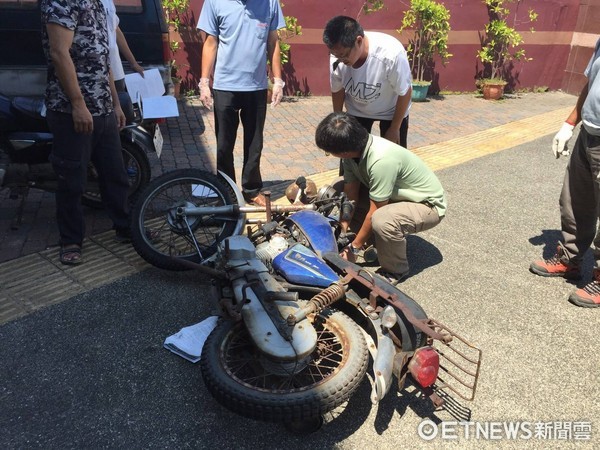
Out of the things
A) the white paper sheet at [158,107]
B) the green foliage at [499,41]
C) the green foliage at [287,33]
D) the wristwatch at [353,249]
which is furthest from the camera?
the green foliage at [499,41]

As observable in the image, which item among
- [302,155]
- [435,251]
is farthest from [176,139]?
[435,251]

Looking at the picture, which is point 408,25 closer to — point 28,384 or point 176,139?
point 176,139

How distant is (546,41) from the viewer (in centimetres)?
1059

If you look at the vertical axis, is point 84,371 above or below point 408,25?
below

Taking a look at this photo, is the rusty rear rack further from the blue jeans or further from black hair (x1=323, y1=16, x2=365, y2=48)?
the blue jeans

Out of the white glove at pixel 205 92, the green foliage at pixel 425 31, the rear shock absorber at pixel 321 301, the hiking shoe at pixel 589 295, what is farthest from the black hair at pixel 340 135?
the green foliage at pixel 425 31

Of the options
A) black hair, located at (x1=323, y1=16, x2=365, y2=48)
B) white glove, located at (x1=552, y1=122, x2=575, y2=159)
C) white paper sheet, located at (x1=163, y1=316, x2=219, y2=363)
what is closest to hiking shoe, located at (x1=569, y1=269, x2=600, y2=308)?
white glove, located at (x1=552, y1=122, x2=575, y2=159)

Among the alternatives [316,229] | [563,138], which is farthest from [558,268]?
[316,229]

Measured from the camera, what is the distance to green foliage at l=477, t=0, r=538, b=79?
9688 millimetres

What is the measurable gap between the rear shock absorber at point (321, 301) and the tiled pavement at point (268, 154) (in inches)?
67.2

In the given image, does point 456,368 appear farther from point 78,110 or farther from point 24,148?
point 24,148

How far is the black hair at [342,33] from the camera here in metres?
3.49

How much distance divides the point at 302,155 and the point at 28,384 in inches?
171

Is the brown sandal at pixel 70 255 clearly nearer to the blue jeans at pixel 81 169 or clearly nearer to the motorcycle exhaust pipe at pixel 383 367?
the blue jeans at pixel 81 169
